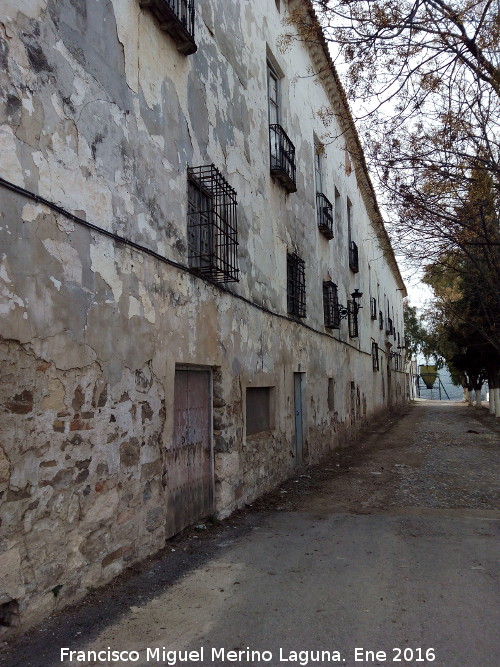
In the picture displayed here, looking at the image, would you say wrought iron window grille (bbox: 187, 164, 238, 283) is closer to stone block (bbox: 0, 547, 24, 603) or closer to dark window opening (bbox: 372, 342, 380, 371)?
stone block (bbox: 0, 547, 24, 603)

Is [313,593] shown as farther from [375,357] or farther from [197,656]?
[375,357]

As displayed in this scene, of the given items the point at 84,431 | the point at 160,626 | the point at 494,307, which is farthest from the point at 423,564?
the point at 494,307

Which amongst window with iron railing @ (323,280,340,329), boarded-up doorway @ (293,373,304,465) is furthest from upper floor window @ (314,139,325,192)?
boarded-up doorway @ (293,373,304,465)

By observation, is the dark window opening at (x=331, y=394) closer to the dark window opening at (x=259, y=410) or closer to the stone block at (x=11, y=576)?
the dark window opening at (x=259, y=410)

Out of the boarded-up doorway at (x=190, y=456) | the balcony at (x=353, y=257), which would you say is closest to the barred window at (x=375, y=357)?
the balcony at (x=353, y=257)

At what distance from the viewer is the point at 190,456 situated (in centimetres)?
595

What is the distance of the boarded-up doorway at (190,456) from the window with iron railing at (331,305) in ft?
22.7

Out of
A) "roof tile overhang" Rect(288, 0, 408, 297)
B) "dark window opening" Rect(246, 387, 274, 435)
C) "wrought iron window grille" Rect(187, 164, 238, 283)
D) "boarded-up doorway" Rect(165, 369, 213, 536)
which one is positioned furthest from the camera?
"dark window opening" Rect(246, 387, 274, 435)

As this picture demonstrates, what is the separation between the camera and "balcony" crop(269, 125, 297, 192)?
30.0ft

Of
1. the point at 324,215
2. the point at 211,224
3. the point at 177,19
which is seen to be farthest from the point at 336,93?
the point at 211,224

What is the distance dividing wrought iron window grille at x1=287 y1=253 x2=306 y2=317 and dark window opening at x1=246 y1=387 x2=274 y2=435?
200 cm

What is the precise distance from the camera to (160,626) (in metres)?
3.65

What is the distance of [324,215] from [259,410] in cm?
651

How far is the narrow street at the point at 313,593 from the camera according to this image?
3.30 m
